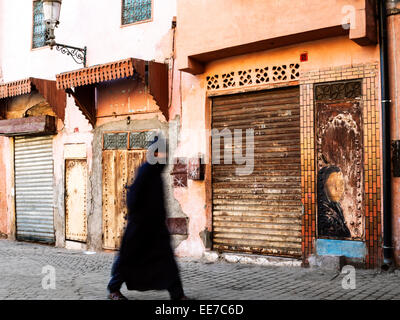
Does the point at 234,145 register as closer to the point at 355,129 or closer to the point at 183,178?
the point at 183,178

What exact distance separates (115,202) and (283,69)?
493 cm

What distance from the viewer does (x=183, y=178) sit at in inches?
400

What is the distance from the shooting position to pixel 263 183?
911 centimetres

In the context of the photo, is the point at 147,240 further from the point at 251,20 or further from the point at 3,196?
the point at 3,196

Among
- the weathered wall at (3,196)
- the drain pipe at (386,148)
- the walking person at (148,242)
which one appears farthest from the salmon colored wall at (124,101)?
the walking person at (148,242)

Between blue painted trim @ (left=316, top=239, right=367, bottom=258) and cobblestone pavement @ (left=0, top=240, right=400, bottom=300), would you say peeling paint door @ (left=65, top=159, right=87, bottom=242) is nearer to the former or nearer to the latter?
cobblestone pavement @ (left=0, top=240, right=400, bottom=300)

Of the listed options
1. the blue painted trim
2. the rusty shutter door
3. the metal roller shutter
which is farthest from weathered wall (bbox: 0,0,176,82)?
the blue painted trim

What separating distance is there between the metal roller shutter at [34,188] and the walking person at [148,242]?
7974 millimetres

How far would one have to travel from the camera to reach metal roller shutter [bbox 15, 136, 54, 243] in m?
13.4

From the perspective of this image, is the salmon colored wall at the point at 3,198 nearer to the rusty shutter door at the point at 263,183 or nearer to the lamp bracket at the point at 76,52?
the lamp bracket at the point at 76,52

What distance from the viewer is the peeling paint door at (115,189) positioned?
1119cm
